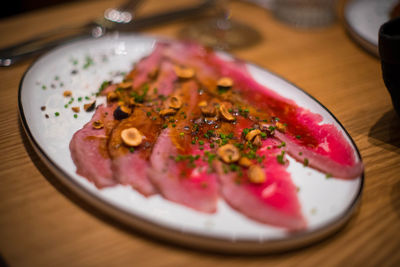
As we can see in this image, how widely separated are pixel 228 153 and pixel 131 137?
32cm

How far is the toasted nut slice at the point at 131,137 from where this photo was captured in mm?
Answer: 1022

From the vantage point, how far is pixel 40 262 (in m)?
0.80

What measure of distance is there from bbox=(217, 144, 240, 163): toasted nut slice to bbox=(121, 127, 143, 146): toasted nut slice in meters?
0.26

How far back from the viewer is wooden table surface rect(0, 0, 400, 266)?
82 centimetres

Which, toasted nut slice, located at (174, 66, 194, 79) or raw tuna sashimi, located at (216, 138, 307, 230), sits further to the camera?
toasted nut slice, located at (174, 66, 194, 79)

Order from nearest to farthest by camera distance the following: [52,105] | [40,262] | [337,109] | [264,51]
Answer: [40,262], [52,105], [337,109], [264,51]

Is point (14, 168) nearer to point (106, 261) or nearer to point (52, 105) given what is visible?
point (52, 105)

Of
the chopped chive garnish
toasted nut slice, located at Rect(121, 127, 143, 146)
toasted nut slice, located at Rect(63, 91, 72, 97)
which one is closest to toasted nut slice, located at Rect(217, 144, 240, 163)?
the chopped chive garnish

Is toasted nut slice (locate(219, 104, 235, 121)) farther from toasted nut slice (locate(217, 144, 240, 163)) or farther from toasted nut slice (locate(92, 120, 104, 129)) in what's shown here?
toasted nut slice (locate(92, 120, 104, 129))

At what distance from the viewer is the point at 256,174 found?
92cm

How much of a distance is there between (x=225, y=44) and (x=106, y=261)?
136 centimetres

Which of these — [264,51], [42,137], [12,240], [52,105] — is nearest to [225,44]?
[264,51]

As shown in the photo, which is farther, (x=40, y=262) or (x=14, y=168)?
(x=14, y=168)

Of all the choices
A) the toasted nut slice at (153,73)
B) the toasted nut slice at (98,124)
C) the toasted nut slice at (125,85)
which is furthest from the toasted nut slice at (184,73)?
the toasted nut slice at (98,124)
